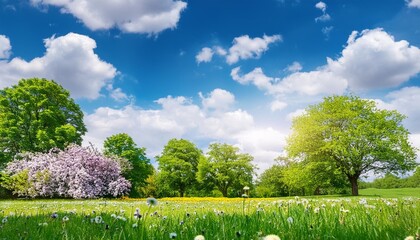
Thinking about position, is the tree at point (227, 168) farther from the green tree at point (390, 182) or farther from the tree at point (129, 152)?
the green tree at point (390, 182)

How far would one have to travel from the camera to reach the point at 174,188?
78438 millimetres

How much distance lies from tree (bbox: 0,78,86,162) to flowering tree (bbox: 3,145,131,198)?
4132 mm

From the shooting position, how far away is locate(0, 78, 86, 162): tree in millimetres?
48000

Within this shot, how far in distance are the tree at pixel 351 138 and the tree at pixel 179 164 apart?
3118 cm

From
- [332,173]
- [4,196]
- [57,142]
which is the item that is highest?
[57,142]

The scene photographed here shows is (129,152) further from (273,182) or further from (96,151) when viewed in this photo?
(273,182)

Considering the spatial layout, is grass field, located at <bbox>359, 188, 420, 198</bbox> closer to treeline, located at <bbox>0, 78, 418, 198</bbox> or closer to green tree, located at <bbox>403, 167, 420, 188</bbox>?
treeline, located at <bbox>0, 78, 418, 198</bbox>

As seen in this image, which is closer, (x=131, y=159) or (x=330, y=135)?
(x=330, y=135)

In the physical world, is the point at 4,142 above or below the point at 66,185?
above

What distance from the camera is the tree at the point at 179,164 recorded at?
75625 mm

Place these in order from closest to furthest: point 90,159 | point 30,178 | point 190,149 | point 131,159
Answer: point 30,178 < point 90,159 < point 131,159 < point 190,149

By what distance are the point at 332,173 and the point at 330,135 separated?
216 inches

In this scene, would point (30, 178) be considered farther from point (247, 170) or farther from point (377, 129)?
point (247, 170)

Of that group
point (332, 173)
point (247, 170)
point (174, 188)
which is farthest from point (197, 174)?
point (332, 173)
